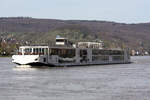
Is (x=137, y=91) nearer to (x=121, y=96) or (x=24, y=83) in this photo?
(x=121, y=96)

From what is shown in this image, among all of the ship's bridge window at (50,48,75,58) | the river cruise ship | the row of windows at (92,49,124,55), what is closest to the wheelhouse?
the river cruise ship

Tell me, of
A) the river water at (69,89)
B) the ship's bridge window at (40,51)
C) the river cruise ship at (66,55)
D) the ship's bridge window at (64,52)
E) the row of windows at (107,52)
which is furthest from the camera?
the row of windows at (107,52)

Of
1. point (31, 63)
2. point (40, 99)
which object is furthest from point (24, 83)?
point (31, 63)

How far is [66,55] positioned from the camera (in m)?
90.9

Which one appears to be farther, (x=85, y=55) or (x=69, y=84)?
(x=85, y=55)

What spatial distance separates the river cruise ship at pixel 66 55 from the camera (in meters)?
82.5

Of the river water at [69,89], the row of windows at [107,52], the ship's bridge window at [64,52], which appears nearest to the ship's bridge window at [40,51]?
the ship's bridge window at [64,52]

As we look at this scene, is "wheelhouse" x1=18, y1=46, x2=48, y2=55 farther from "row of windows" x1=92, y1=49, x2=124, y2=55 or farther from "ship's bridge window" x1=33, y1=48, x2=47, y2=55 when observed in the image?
"row of windows" x1=92, y1=49, x2=124, y2=55

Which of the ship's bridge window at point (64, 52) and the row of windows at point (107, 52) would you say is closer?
the ship's bridge window at point (64, 52)

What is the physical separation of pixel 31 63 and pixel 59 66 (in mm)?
6476

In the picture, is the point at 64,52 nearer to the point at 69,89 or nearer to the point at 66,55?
the point at 66,55

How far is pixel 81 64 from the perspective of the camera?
97.3 meters

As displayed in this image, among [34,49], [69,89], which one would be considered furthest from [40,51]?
[69,89]

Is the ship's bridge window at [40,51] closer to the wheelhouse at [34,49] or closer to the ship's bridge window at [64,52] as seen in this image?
the wheelhouse at [34,49]
